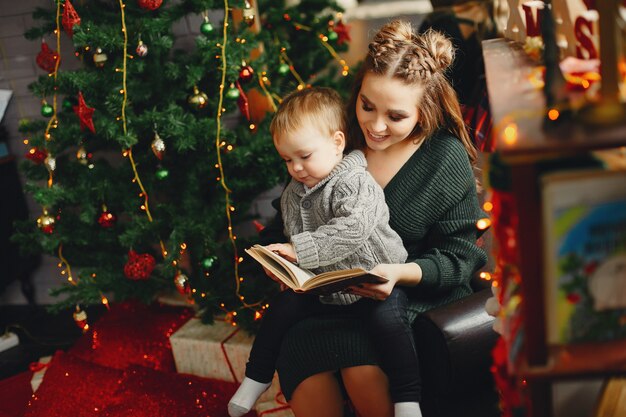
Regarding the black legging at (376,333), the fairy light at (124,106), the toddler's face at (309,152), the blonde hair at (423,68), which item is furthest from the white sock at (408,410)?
the fairy light at (124,106)

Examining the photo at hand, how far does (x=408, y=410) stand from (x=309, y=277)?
424 millimetres

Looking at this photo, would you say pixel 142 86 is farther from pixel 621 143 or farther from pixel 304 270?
pixel 621 143

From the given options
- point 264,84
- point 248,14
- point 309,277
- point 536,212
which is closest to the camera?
point 536,212

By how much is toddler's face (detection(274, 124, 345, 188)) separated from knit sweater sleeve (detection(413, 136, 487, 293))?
1.02ft

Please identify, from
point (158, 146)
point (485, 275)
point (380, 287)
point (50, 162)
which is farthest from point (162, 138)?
point (485, 275)

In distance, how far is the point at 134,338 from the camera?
2.77m

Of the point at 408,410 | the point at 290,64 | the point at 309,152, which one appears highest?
the point at 290,64

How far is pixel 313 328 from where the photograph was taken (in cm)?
180

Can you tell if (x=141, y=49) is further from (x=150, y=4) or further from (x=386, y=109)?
(x=386, y=109)

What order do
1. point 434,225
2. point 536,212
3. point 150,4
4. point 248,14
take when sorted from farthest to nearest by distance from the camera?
point 248,14 → point 150,4 → point 434,225 → point 536,212

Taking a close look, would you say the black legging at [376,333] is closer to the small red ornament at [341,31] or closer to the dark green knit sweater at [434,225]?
the dark green knit sweater at [434,225]

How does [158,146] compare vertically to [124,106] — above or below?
below

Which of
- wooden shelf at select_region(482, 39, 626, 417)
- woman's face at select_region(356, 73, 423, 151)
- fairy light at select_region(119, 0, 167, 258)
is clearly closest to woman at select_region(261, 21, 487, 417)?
woman's face at select_region(356, 73, 423, 151)

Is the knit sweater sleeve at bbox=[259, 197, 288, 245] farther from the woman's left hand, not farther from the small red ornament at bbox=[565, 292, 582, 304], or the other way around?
the small red ornament at bbox=[565, 292, 582, 304]
